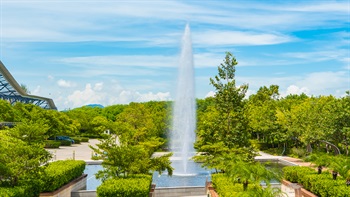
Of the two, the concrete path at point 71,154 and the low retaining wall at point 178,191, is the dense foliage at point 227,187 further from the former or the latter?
the concrete path at point 71,154

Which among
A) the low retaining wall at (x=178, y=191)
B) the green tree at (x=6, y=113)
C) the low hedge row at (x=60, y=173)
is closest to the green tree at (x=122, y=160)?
the low retaining wall at (x=178, y=191)

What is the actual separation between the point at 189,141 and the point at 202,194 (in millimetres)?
13460

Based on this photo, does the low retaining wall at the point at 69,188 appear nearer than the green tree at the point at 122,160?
No

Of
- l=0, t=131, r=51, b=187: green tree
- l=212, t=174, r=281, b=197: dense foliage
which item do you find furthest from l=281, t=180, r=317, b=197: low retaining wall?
l=0, t=131, r=51, b=187: green tree

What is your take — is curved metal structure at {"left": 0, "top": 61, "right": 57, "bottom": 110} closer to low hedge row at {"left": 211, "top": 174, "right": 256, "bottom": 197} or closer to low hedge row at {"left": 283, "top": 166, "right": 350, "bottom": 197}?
low hedge row at {"left": 211, "top": 174, "right": 256, "bottom": 197}

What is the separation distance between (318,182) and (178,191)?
6019mm

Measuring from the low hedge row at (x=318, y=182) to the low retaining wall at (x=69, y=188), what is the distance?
9721mm

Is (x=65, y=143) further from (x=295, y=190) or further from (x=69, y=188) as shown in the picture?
(x=295, y=190)

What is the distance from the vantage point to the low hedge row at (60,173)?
615 inches

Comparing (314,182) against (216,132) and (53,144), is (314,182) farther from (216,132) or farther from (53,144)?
(53,144)

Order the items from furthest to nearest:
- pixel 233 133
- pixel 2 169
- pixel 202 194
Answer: pixel 233 133, pixel 202 194, pixel 2 169

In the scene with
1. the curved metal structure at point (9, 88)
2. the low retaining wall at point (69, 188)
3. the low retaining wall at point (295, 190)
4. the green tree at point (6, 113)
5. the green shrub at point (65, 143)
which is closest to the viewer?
the low retaining wall at point (69, 188)

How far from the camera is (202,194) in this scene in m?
18.6

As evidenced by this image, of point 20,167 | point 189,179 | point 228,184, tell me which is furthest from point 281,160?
point 20,167
